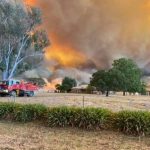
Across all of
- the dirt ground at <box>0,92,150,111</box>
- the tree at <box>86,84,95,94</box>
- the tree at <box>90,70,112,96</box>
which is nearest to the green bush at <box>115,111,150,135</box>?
the dirt ground at <box>0,92,150,111</box>

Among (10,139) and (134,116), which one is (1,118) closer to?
(10,139)

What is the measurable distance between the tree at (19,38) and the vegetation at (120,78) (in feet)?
25.4

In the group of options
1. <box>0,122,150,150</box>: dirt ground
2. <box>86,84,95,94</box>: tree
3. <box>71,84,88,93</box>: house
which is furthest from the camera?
<box>71,84,88,93</box>: house

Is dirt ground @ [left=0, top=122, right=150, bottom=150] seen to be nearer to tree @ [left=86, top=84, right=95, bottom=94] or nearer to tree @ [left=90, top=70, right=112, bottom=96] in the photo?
tree @ [left=90, top=70, right=112, bottom=96]

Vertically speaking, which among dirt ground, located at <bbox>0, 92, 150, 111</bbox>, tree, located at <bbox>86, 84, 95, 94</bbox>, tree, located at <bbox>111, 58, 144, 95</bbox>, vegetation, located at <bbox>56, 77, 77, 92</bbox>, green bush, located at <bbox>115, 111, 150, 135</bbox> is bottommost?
green bush, located at <bbox>115, 111, 150, 135</bbox>

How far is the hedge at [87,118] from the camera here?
1424 centimetres

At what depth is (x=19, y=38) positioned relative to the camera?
150ft

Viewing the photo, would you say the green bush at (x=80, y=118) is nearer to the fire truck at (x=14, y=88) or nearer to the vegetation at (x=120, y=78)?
the fire truck at (x=14, y=88)

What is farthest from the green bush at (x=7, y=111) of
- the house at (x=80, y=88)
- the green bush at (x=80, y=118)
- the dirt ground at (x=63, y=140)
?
the house at (x=80, y=88)

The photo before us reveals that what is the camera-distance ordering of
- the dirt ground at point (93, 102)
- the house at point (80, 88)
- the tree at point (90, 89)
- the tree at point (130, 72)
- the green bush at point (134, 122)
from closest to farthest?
the green bush at point (134, 122) → the dirt ground at point (93, 102) → the tree at point (90, 89) → the house at point (80, 88) → the tree at point (130, 72)

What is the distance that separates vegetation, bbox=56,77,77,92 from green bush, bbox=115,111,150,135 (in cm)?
3378

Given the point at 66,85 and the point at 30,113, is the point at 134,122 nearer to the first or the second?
the point at 30,113

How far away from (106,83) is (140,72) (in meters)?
10.7

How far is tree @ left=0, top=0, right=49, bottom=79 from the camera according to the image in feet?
145
